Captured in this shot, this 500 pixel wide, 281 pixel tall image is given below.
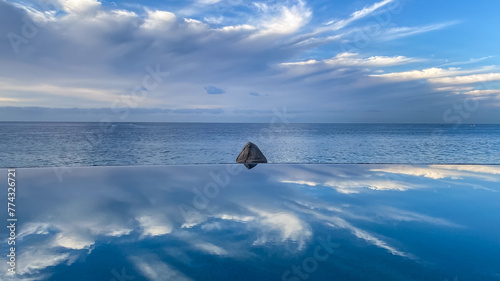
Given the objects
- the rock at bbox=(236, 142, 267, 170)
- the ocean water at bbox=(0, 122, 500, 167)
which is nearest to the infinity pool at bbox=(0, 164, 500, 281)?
the rock at bbox=(236, 142, 267, 170)

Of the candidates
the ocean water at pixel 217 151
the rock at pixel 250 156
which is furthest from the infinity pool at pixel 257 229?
the ocean water at pixel 217 151

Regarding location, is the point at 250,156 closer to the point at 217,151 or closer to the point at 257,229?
the point at 257,229

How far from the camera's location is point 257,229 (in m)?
6.48

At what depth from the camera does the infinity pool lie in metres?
4.77

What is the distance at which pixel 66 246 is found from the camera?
223 inches

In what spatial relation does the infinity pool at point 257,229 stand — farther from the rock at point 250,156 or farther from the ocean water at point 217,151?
the ocean water at point 217,151

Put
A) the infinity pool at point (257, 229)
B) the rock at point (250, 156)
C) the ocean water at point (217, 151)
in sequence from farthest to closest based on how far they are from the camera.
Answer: the ocean water at point (217, 151) < the rock at point (250, 156) < the infinity pool at point (257, 229)

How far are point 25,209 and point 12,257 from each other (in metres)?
3.44

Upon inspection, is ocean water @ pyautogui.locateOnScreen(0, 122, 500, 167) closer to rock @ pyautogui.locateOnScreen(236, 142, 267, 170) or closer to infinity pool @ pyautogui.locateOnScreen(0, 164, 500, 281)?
rock @ pyautogui.locateOnScreen(236, 142, 267, 170)

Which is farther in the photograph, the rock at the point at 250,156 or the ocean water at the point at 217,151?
the ocean water at the point at 217,151

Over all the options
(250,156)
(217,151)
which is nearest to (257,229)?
(250,156)

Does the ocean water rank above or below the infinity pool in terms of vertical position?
below

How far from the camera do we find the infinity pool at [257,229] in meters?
4.77

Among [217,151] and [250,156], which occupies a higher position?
[250,156]
